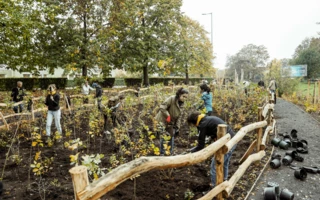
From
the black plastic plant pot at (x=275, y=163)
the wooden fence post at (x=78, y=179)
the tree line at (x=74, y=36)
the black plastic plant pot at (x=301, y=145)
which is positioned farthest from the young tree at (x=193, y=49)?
the wooden fence post at (x=78, y=179)

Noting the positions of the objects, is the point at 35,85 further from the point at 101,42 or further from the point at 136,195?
the point at 136,195

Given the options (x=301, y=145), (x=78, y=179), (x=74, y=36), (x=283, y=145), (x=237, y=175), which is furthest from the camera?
(x=74, y=36)

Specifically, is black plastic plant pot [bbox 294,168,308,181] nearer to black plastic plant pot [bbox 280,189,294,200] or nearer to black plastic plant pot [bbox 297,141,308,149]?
black plastic plant pot [bbox 280,189,294,200]

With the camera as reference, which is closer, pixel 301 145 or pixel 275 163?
pixel 275 163

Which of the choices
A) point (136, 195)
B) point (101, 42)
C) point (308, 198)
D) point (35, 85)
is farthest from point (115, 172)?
point (35, 85)

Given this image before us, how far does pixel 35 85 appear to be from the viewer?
18.7m

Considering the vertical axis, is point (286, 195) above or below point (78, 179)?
below

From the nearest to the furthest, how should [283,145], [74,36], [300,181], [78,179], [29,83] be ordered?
[78,179] < [300,181] < [283,145] < [74,36] < [29,83]

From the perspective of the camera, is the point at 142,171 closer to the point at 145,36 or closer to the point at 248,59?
the point at 145,36

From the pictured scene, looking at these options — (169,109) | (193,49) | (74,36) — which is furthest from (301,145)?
(193,49)

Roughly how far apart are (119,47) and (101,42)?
3.96 metres

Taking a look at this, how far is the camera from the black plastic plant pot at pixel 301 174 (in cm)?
437

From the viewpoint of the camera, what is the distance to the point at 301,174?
14.5ft

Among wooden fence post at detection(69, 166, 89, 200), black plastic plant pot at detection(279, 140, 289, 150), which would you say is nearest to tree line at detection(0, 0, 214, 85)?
black plastic plant pot at detection(279, 140, 289, 150)
